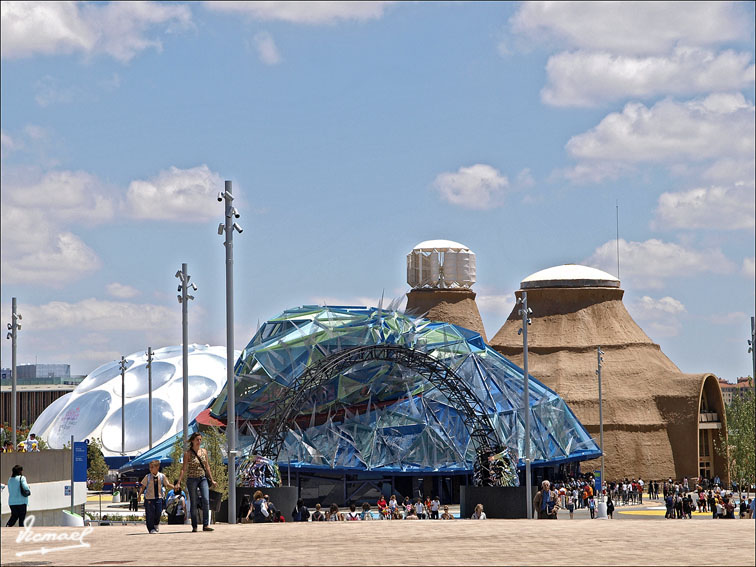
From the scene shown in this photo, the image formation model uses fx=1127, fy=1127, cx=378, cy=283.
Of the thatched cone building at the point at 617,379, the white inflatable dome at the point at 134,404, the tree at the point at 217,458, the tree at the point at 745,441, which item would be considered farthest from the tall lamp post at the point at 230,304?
the thatched cone building at the point at 617,379

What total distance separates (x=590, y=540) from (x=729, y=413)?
68650 mm

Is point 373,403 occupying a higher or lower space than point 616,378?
lower

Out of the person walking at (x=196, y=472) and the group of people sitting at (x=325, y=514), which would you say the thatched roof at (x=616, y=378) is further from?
the person walking at (x=196, y=472)

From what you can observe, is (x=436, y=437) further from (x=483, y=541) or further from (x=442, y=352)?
(x=483, y=541)

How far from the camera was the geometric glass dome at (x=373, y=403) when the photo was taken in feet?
186

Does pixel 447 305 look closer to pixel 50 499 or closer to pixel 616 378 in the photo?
pixel 616 378

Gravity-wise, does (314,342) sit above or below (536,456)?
above

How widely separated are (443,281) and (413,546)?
254 feet

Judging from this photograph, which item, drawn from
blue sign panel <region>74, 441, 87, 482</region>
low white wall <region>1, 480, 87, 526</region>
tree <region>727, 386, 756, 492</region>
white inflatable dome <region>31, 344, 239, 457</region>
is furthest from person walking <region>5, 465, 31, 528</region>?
white inflatable dome <region>31, 344, 239, 457</region>

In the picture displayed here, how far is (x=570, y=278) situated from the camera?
88.6 metres

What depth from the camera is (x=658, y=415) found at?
77.7m

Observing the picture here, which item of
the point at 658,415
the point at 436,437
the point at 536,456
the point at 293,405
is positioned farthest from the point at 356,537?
the point at 658,415

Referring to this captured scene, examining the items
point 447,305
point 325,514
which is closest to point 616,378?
point 447,305

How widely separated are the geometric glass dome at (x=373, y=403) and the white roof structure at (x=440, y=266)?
2890 centimetres
